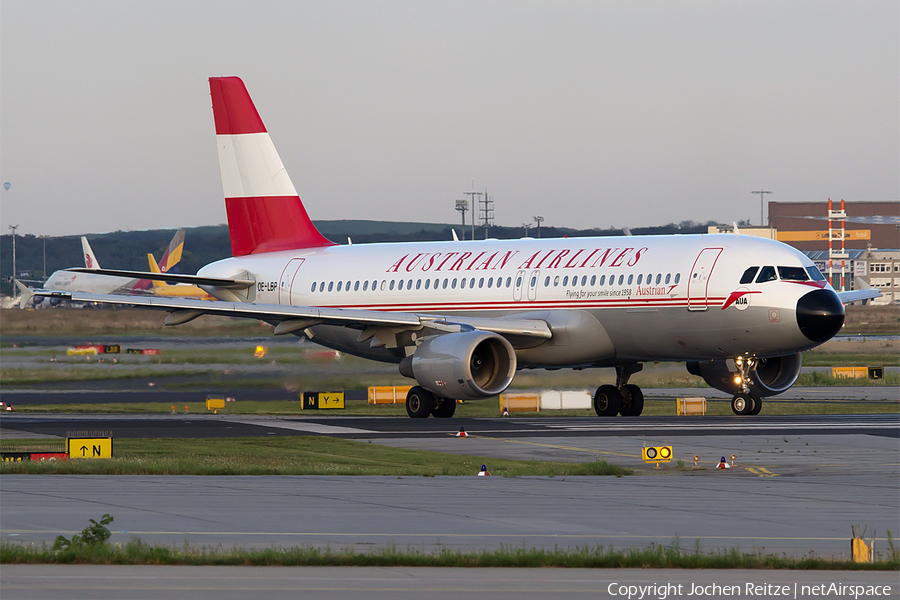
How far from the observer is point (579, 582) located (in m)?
11.0

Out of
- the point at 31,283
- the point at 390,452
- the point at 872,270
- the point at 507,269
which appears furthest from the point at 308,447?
the point at 872,270

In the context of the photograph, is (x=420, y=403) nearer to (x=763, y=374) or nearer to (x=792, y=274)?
(x=763, y=374)

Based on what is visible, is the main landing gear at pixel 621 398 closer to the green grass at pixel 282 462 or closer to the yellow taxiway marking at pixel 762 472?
the green grass at pixel 282 462

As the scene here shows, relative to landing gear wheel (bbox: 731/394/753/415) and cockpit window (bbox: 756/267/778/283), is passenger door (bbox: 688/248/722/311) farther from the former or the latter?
landing gear wheel (bbox: 731/394/753/415)

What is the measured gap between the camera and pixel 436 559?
11922 millimetres

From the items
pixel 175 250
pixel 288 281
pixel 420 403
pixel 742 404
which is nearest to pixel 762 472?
pixel 742 404

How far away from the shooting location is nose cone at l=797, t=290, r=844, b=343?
1222 inches

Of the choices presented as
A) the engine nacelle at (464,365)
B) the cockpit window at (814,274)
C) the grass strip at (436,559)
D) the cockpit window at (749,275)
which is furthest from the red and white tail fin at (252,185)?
the grass strip at (436,559)

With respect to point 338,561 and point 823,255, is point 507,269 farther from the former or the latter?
point 823,255

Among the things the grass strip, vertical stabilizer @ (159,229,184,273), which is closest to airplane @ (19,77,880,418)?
the grass strip

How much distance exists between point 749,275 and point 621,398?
6101mm

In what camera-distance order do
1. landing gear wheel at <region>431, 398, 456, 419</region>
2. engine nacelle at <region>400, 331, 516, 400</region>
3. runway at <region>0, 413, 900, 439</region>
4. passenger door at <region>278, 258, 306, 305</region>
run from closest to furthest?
1. runway at <region>0, 413, 900, 439</region>
2. engine nacelle at <region>400, 331, 516, 400</region>
3. landing gear wheel at <region>431, 398, 456, 419</region>
4. passenger door at <region>278, 258, 306, 305</region>

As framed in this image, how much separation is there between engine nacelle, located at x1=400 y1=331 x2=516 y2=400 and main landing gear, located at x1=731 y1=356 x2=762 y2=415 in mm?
6447

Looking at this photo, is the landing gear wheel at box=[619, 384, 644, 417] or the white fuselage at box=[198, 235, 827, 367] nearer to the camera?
the white fuselage at box=[198, 235, 827, 367]
